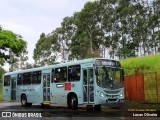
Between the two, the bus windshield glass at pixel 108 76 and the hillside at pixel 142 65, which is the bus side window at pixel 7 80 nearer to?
the hillside at pixel 142 65

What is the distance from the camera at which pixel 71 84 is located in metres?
22.1

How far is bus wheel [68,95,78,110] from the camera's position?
2164 centimetres

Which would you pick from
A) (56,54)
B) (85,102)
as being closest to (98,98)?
(85,102)

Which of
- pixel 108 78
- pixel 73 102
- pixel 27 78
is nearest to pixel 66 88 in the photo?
pixel 73 102

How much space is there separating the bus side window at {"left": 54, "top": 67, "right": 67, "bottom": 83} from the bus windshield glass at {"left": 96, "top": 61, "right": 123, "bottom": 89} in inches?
130

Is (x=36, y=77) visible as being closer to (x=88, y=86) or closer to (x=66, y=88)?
(x=66, y=88)

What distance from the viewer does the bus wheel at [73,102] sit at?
852 inches

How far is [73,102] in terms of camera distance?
21766 millimetres

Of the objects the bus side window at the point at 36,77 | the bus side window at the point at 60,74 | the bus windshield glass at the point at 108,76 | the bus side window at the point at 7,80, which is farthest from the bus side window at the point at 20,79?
the bus windshield glass at the point at 108,76

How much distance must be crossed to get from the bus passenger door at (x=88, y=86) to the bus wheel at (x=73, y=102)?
3.37 feet

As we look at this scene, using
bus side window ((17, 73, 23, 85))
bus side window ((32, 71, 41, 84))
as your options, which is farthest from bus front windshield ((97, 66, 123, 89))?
bus side window ((17, 73, 23, 85))

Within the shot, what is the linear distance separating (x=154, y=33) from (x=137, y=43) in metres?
3.61

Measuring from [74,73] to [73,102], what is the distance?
1770 millimetres

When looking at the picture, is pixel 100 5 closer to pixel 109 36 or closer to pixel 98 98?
pixel 109 36
